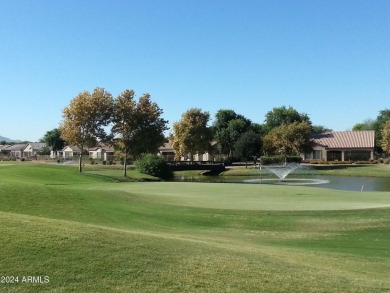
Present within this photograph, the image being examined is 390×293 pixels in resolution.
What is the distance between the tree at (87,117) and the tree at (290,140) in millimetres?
48289

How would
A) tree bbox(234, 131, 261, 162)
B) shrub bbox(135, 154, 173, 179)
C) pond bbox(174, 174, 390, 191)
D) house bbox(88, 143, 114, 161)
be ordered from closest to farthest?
pond bbox(174, 174, 390, 191) < shrub bbox(135, 154, 173, 179) < tree bbox(234, 131, 261, 162) < house bbox(88, 143, 114, 161)

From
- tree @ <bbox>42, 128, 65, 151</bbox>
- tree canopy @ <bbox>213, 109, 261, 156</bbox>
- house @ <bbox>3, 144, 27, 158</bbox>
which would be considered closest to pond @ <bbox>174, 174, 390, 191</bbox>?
tree canopy @ <bbox>213, 109, 261, 156</bbox>

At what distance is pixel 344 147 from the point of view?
10688cm

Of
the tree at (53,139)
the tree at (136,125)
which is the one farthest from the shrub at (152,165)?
the tree at (53,139)

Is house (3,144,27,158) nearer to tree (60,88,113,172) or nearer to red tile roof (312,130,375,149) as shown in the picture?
red tile roof (312,130,375,149)

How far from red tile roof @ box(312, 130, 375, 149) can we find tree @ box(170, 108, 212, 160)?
100 feet

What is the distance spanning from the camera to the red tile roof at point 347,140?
10600 cm

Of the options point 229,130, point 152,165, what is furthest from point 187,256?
point 229,130

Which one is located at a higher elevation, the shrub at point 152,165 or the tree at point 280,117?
the tree at point 280,117

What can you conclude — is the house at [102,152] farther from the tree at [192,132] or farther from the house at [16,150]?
the house at [16,150]

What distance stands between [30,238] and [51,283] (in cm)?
160

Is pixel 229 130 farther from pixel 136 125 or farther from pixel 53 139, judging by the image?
pixel 53 139

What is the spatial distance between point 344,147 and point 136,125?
63.0 m

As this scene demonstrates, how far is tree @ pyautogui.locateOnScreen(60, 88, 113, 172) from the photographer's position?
58375 mm
